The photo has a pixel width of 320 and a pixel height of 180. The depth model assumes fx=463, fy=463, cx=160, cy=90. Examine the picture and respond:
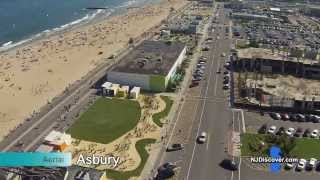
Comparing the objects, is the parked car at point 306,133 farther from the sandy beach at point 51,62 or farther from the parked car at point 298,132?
the sandy beach at point 51,62

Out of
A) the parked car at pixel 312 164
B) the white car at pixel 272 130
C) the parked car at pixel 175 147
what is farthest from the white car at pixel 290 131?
the parked car at pixel 175 147

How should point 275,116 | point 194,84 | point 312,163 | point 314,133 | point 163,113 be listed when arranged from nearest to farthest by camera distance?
1. point 312,163
2. point 314,133
3. point 275,116
4. point 163,113
5. point 194,84

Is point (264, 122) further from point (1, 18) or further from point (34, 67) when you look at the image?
point (1, 18)

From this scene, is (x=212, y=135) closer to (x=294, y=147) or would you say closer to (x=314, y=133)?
(x=294, y=147)

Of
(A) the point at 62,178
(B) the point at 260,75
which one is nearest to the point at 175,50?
(B) the point at 260,75

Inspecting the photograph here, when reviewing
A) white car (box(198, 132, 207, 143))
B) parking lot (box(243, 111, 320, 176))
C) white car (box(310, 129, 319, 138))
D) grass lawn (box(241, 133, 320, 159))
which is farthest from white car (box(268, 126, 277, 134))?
white car (box(198, 132, 207, 143))

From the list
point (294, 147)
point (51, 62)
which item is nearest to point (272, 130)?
point (294, 147)

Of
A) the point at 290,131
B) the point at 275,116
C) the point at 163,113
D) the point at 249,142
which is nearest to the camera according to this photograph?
the point at 249,142
